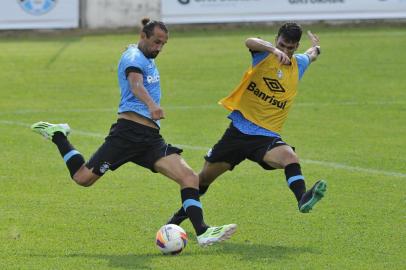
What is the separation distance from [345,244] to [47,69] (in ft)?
50.1

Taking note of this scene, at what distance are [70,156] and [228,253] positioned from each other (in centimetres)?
205

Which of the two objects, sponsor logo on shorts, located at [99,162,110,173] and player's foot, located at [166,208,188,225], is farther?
player's foot, located at [166,208,188,225]

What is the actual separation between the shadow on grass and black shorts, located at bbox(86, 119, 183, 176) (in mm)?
1010

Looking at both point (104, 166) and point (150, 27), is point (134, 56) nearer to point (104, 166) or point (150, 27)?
point (150, 27)

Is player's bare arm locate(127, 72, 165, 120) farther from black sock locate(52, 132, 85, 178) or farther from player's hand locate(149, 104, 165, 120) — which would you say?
black sock locate(52, 132, 85, 178)

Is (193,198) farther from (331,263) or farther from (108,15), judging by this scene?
(108,15)

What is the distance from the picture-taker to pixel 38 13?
28.1 metres

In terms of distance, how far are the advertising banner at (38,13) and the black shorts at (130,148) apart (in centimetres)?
1888

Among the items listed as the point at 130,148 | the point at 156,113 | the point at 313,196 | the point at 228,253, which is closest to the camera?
the point at 156,113

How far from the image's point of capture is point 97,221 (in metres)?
10.6

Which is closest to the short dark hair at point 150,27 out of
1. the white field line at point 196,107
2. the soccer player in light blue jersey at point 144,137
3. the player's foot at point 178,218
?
the soccer player in light blue jersey at point 144,137

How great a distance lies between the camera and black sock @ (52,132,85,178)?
1012 cm

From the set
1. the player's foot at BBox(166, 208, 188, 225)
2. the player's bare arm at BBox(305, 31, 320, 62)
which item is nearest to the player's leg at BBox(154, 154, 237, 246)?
the player's foot at BBox(166, 208, 188, 225)

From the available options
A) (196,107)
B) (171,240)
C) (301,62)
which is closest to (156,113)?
(171,240)
